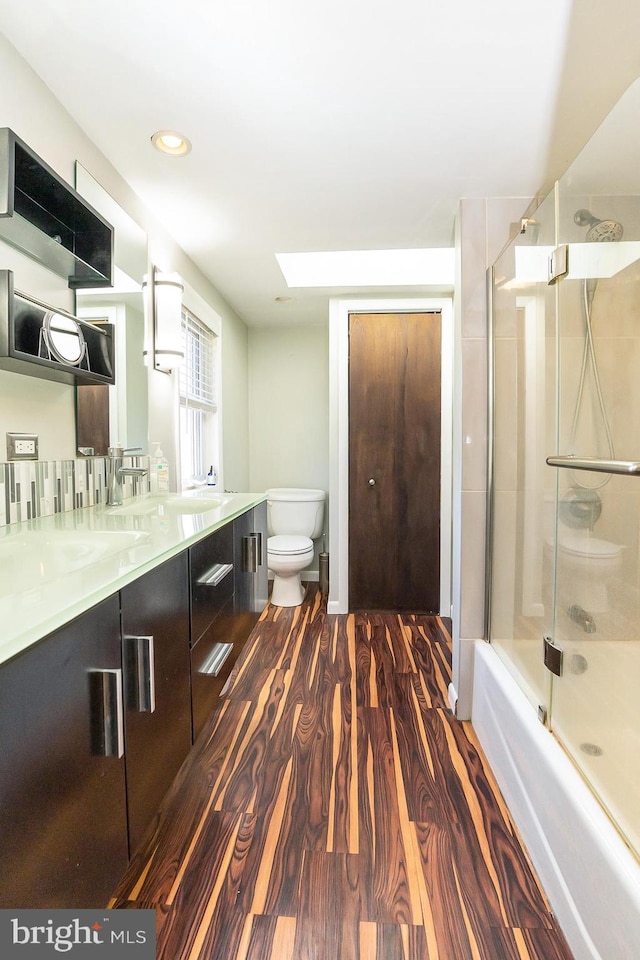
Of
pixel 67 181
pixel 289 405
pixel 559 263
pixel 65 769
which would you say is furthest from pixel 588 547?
pixel 289 405

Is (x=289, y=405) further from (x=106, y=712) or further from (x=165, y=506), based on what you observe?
(x=106, y=712)

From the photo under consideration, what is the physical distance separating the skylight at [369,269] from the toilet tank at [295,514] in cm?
152

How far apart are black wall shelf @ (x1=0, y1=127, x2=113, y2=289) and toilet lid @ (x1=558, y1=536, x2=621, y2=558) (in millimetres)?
1671

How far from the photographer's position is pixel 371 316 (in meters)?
2.98

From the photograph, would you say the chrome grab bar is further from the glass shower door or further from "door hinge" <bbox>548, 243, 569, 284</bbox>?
"door hinge" <bbox>548, 243, 569, 284</bbox>

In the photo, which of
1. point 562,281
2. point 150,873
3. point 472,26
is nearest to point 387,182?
point 472,26

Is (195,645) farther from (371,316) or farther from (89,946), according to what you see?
(371,316)

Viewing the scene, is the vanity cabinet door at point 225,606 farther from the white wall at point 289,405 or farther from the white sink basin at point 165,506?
the white wall at point 289,405

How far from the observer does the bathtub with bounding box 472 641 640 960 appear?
833 mm

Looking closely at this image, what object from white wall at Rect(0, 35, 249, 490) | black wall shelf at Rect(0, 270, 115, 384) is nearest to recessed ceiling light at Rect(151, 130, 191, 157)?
white wall at Rect(0, 35, 249, 490)

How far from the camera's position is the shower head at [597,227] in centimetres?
112

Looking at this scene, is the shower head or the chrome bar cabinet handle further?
the shower head

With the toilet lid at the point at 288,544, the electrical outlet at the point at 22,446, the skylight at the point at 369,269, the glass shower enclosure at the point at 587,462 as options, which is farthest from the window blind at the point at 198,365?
the glass shower enclosure at the point at 587,462

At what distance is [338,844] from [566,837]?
1.94 feet
